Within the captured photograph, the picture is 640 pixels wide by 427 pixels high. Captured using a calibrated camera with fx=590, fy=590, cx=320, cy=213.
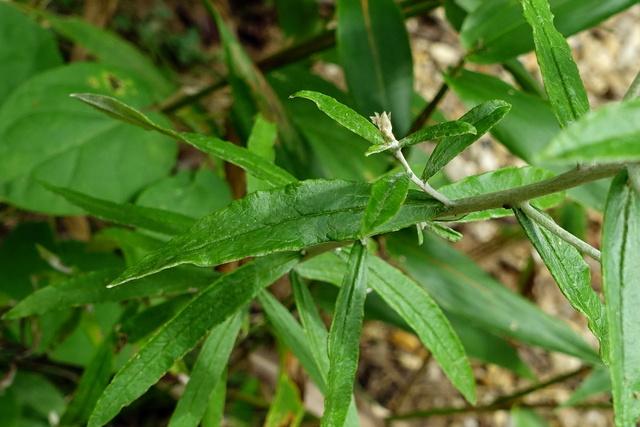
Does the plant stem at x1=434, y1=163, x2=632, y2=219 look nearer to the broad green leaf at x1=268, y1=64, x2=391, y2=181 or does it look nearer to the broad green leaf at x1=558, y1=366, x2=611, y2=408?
the broad green leaf at x1=268, y1=64, x2=391, y2=181

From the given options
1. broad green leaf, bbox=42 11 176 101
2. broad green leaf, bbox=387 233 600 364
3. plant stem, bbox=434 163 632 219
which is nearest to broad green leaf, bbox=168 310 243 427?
plant stem, bbox=434 163 632 219

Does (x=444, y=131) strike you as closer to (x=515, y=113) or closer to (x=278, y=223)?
(x=278, y=223)

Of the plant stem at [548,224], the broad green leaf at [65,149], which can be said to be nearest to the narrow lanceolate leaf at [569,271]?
the plant stem at [548,224]

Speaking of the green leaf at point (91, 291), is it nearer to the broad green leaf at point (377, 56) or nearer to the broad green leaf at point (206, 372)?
the broad green leaf at point (206, 372)

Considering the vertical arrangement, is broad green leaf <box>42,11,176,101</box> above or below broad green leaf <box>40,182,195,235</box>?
above

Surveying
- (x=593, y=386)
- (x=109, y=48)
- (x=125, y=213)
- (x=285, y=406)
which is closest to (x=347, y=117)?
(x=125, y=213)

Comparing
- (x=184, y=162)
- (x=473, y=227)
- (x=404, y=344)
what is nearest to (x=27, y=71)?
(x=184, y=162)
